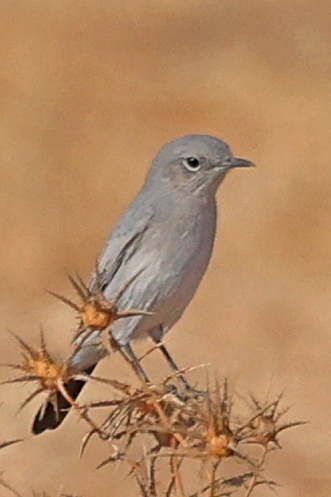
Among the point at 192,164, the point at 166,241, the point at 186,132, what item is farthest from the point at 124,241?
the point at 186,132

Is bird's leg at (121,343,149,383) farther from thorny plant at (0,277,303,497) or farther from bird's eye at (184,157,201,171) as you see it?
bird's eye at (184,157,201,171)

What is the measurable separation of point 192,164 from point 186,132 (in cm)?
501

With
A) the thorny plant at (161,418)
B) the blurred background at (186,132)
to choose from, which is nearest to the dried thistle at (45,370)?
the thorny plant at (161,418)

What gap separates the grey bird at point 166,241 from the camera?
3.88 metres

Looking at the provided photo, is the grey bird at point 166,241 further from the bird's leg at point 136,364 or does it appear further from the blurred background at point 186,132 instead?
the blurred background at point 186,132

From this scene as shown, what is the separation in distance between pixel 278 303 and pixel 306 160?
4.57 feet

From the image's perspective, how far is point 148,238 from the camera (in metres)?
3.95

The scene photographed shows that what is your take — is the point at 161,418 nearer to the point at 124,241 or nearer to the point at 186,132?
the point at 124,241

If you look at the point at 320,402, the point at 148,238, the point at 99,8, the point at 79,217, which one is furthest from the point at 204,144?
the point at 99,8

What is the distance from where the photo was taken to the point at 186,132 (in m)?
8.91

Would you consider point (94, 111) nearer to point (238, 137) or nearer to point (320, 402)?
point (238, 137)

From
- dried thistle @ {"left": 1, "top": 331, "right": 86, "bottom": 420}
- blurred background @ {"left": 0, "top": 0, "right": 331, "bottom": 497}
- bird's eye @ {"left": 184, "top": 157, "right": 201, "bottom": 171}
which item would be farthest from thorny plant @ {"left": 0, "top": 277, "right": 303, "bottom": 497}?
blurred background @ {"left": 0, "top": 0, "right": 331, "bottom": 497}

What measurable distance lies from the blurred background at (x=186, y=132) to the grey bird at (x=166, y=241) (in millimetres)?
2899

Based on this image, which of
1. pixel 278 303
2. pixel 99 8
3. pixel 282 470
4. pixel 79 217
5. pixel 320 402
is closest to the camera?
pixel 282 470
